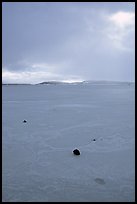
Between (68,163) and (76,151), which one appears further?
(76,151)

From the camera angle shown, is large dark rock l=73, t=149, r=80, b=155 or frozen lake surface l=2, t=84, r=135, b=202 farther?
large dark rock l=73, t=149, r=80, b=155

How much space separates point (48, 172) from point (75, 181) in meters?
0.59

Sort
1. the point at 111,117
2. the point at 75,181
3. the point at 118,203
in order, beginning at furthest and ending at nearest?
1. the point at 111,117
2. the point at 75,181
3. the point at 118,203

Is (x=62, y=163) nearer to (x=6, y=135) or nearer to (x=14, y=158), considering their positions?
(x=14, y=158)

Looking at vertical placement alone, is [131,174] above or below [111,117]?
below

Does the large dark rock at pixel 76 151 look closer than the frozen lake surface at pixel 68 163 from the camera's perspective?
No

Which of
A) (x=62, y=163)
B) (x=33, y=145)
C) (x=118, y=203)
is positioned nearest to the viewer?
(x=118, y=203)

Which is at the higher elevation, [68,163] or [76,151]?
[76,151]

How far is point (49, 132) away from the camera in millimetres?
7160

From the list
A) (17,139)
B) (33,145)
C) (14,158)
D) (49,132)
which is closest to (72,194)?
(14,158)

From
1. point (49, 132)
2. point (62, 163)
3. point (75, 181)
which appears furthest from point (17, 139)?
point (75, 181)

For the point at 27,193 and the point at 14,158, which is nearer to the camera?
the point at 27,193

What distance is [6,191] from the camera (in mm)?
3572

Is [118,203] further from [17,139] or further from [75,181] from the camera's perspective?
[17,139]
